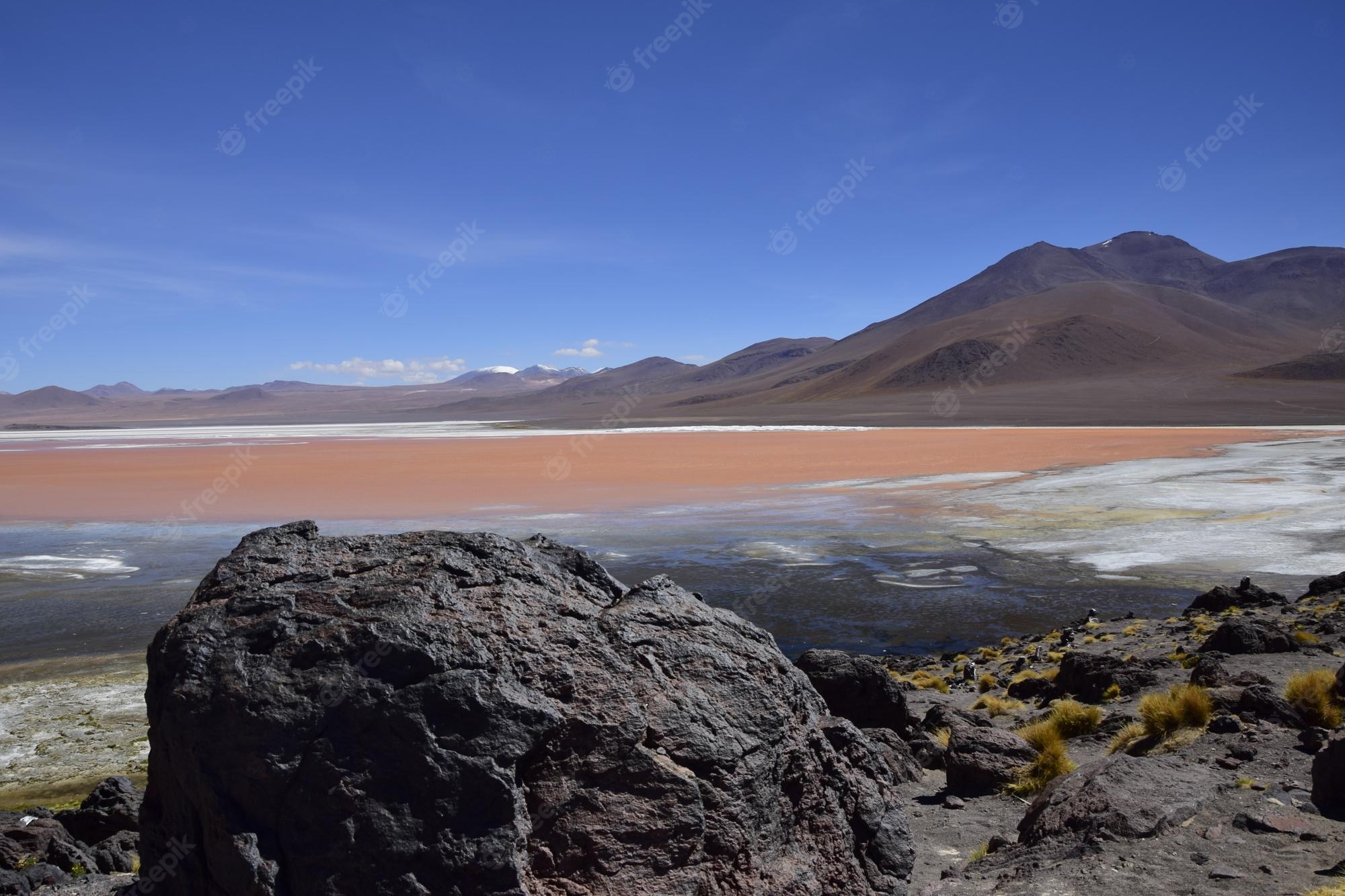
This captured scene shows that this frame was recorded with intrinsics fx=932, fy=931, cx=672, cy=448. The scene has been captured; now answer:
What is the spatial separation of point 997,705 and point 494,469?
88.5ft

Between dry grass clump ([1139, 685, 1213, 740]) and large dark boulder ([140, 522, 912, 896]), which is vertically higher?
large dark boulder ([140, 522, 912, 896])

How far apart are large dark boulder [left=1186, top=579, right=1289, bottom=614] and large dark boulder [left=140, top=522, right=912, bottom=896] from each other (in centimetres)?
924

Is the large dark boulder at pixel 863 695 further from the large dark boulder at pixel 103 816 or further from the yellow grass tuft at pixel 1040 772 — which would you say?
the large dark boulder at pixel 103 816

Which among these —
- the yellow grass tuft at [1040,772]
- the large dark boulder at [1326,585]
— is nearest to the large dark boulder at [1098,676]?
the yellow grass tuft at [1040,772]

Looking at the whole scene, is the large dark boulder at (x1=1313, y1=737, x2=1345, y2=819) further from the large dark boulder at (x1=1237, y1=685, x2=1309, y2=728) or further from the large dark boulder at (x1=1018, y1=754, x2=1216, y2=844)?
the large dark boulder at (x1=1237, y1=685, x2=1309, y2=728)

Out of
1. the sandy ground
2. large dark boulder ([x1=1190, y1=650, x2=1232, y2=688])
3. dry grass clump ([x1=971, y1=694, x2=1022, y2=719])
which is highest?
the sandy ground

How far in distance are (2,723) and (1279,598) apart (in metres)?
13.3

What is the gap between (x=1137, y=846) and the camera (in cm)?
397

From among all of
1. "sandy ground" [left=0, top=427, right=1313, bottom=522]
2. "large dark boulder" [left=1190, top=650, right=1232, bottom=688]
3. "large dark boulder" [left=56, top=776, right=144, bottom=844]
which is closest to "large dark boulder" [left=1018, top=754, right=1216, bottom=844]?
"large dark boulder" [left=1190, top=650, right=1232, bottom=688]

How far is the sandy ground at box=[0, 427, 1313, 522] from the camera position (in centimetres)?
2312

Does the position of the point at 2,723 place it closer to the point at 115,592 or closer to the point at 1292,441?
the point at 115,592

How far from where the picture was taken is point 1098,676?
779 cm

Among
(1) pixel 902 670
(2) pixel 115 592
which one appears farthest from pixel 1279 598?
(2) pixel 115 592

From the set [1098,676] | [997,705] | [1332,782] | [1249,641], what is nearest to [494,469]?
[997,705]
